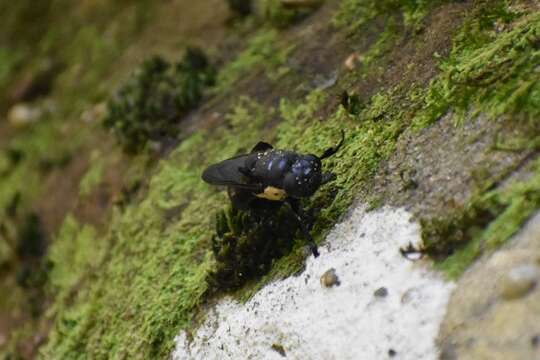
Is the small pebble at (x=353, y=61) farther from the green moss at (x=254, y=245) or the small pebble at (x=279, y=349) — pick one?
the small pebble at (x=279, y=349)

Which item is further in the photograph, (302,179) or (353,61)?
(353,61)

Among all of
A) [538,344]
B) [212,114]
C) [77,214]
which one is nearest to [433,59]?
[538,344]

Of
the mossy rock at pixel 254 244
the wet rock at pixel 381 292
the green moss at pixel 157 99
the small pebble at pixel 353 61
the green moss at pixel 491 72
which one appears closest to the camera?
the wet rock at pixel 381 292

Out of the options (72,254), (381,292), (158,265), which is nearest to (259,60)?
(158,265)

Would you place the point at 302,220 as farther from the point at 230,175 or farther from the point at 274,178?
the point at 230,175

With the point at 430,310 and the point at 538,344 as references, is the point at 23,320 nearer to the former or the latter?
the point at 430,310

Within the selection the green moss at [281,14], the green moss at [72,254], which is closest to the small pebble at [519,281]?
the green moss at [72,254]
